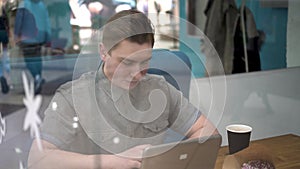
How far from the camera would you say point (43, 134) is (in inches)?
55.0

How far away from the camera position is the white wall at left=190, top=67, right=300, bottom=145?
111 inches

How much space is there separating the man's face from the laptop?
43 centimetres

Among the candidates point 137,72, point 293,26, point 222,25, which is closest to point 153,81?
point 137,72

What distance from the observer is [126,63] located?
5.04 feet

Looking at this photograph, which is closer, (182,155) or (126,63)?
(182,155)

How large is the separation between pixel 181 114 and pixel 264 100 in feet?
4.90

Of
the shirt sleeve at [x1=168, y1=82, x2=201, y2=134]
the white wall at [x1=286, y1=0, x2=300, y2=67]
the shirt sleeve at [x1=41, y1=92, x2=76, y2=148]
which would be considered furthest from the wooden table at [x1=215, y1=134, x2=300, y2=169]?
the white wall at [x1=286, y1=0, x2=300, y2=67]

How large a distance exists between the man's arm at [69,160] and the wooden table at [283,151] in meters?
0.33

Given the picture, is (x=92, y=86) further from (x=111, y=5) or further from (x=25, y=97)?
(x=111, y=5)

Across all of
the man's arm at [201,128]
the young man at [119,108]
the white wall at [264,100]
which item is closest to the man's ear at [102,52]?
the young man at [119,108]

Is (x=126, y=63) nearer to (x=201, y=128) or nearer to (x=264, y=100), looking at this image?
(x=201, y=128)

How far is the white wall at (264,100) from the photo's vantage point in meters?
2.82

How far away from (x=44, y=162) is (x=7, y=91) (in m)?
0.98

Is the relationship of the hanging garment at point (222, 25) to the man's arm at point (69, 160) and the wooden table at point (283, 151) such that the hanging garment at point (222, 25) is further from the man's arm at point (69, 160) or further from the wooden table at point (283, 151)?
the man's arm at point (69, 160)
